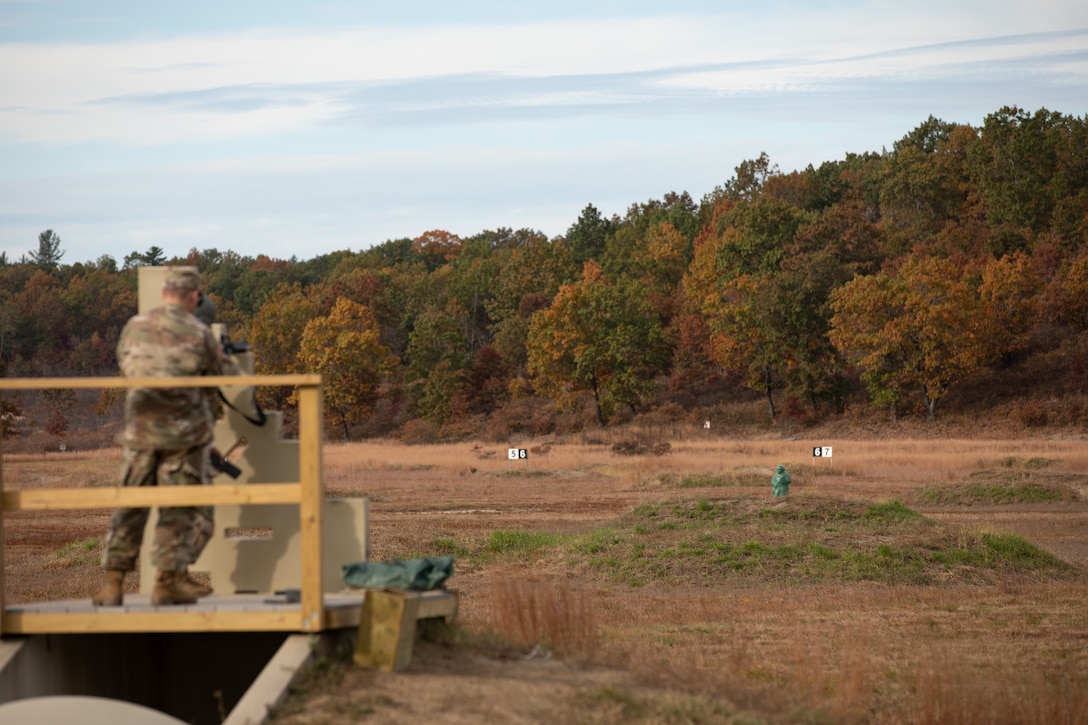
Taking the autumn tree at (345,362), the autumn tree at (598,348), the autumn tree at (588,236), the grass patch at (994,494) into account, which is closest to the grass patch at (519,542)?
the grass patch at (994,494)

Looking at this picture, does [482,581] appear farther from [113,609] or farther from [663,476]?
[663,476]

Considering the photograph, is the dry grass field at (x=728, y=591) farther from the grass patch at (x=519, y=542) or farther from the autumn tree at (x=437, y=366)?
the autumn tree at (x=437, y=366)

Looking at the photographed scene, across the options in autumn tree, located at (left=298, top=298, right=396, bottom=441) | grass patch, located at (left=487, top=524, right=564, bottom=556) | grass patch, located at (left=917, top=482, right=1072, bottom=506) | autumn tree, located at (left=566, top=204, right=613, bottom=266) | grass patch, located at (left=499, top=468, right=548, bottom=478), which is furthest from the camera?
autumn tree, located at (left=566, top=204, right=613, bottom=266)

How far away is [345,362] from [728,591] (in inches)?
2894

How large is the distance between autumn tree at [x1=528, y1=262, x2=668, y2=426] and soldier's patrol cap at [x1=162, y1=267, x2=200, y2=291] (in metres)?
72.3

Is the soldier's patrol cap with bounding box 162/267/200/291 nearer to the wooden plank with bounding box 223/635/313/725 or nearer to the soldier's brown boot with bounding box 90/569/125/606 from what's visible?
the soldier's brown boot with bounding box 90/569/125/606

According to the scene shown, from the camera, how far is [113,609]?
7.16 m

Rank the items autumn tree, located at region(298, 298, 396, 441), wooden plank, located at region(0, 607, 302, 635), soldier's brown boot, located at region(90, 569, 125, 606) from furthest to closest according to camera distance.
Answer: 1. autumn tree, located at region(298, 298, 396, 441)
2. soldier's brown boot, located at region(90, 569, 125, 606)
3. wooden plank, located at region(0, 607, 302, 635)

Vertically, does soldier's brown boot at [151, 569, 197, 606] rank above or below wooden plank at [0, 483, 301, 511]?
below

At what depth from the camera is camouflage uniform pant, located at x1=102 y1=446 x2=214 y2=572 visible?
7.20 meters

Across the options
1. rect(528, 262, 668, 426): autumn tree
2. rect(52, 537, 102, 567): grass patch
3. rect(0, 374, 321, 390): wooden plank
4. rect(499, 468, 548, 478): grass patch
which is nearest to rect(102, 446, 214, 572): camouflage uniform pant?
rect(0, 374, 321, 390): wooden plank

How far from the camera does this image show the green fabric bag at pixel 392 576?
738cm

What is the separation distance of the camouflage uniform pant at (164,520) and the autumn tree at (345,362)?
265 feet

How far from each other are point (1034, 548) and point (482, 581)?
8.71 metres
